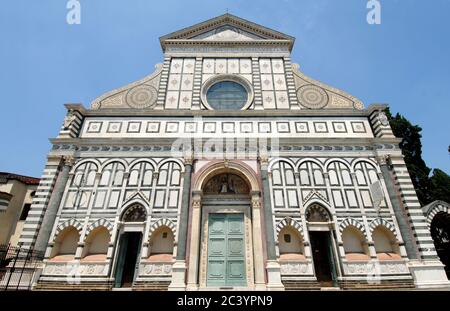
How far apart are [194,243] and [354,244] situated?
290 inches

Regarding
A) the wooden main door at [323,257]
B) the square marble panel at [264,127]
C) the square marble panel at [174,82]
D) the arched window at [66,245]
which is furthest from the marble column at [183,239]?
the wooden main door at [323,257]

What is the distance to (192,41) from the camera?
16.8 meters

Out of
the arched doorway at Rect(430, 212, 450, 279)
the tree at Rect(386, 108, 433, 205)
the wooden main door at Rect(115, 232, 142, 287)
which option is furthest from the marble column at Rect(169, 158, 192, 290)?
the tree at Rect(386, 108, 433, 205)

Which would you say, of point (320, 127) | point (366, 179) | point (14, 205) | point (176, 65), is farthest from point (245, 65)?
point (14, 205)

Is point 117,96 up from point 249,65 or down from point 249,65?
down

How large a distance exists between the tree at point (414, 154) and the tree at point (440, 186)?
27cm

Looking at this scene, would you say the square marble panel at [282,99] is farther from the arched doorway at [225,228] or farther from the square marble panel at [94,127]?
the square marble panel at [94,127]

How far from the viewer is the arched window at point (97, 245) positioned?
11141 millimetres

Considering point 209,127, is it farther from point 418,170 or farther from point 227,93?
point 418,170

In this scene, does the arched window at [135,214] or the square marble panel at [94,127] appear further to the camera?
the square marble panel at [94,127]

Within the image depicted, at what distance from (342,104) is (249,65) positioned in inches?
246

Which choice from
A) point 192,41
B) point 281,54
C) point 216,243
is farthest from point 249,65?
point 216,243

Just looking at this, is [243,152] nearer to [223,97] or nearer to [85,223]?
[223,97]

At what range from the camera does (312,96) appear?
15.0 meters
